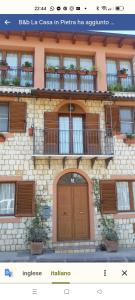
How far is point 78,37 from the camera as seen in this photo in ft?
39.7

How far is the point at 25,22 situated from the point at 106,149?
8.94m

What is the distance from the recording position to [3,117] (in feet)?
36.8

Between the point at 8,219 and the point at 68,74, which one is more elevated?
the point at 68,74

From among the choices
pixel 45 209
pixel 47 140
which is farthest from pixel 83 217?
pixel 47 140

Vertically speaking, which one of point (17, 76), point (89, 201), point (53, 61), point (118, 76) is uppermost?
point (53, 61)

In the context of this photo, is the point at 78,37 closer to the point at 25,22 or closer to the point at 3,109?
the point at 3,109

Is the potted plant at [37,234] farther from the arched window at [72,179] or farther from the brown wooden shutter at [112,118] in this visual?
the brown wooden shutter at [112,118]

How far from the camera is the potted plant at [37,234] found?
374 inches

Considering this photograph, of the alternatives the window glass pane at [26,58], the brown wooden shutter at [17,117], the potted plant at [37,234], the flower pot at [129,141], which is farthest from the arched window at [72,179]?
the window glass pane at [26,58]

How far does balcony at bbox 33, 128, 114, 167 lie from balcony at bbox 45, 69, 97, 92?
2.00 metres

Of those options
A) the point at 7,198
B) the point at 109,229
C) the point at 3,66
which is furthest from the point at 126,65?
the point at 7,198

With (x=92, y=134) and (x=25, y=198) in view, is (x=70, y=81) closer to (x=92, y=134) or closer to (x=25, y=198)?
(x=92, y=134)

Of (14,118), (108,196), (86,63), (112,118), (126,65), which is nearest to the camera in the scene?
(108,196)

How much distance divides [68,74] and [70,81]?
32cm
